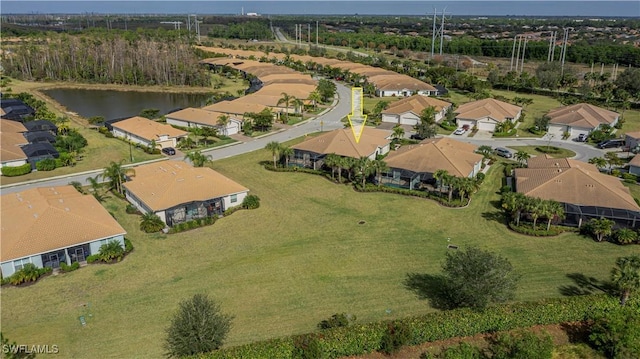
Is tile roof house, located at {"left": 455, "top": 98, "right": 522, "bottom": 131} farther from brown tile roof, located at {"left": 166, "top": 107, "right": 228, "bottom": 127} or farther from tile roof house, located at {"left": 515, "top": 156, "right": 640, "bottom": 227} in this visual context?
brown tile roof, located at {"left": 166, "top": 107, "right": 228, "bottom": 127}

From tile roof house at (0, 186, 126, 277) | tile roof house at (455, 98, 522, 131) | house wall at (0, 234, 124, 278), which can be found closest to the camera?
house wall at (0, 234, 124, 278)

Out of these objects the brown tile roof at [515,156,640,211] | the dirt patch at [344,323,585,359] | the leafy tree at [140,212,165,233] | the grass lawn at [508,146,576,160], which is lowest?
the dirt patch at [344,323,585,359]

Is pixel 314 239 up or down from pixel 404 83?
down

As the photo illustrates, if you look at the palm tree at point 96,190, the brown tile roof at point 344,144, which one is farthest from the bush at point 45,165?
the brown tile roof at point 344,144

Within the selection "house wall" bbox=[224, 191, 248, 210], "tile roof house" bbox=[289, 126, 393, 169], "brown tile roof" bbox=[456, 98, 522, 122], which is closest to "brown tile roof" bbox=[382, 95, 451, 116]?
"brown tile roof" bbox=[456, 98, 522, 122]

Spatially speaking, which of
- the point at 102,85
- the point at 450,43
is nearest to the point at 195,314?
the point at 102,85

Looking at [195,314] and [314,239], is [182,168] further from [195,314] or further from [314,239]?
[195,314]
